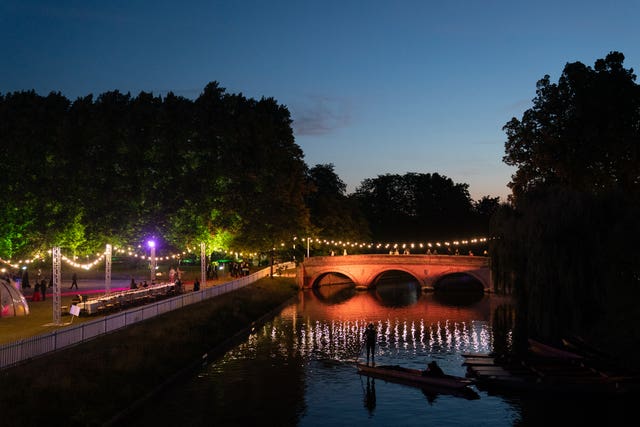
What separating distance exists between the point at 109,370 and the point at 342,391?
1069 centimetres

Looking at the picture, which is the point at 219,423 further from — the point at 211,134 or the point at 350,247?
the point at 350,247

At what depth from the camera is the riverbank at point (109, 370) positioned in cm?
2262

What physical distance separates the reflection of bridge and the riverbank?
41816 millimetres

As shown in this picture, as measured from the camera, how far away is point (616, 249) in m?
36.2

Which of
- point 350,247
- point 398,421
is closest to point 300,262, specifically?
point 350,247

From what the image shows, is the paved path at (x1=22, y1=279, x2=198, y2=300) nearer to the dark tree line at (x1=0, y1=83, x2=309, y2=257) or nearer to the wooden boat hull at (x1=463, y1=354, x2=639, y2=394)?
the dark tree line at (x1=0, y1=83, x2=309, y2=257)

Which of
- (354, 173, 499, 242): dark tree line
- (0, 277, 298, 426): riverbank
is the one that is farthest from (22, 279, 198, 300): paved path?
(354, 173, 499, 242): dark tree line

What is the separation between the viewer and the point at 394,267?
86.8m

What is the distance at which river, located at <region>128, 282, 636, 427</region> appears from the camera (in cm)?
2609

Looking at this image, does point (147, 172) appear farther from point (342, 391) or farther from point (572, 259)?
point (572, 259)

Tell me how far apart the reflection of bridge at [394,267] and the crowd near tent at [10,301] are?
48676mm

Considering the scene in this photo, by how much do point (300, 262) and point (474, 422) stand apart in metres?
66.1

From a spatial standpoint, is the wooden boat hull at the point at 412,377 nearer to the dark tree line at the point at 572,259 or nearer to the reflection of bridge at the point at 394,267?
the dark tree line at the point at 572,259

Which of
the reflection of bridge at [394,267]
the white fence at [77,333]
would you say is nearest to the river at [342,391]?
the white fence at [77,333]
